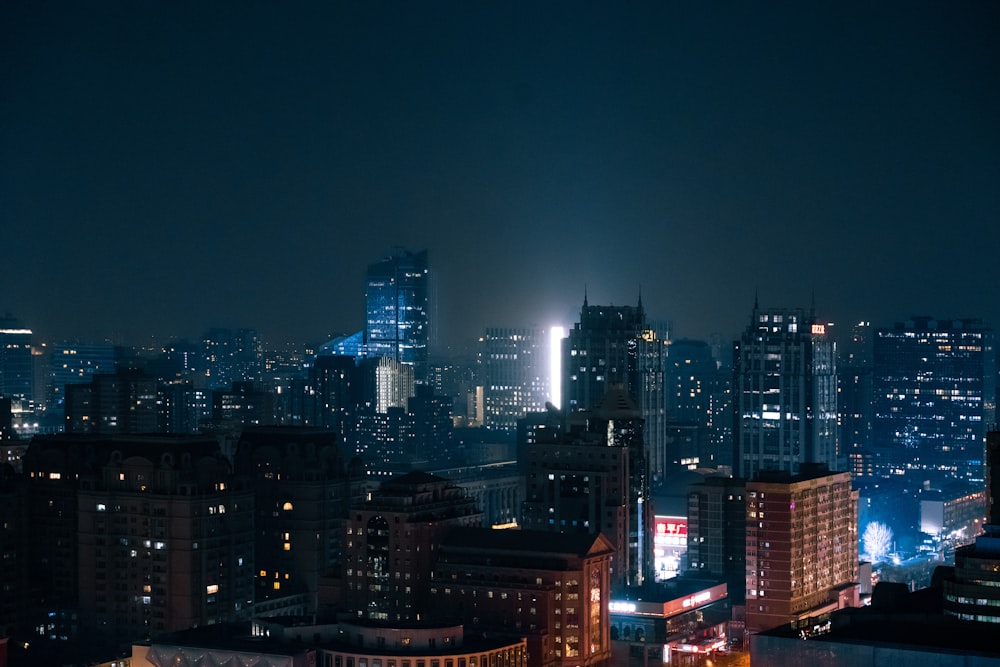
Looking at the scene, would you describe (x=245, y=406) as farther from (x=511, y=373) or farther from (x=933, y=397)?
(x=933, y=397)

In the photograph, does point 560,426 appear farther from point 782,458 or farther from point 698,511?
point 782,458

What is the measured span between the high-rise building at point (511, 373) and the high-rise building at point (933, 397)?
1738cm

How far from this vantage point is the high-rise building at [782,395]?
80.9 meters

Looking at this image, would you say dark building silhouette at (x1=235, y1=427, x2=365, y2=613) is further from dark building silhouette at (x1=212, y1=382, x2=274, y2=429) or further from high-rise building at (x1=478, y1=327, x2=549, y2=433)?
high-rise building at (x1=478, y1=327, x2=549, y2=433)

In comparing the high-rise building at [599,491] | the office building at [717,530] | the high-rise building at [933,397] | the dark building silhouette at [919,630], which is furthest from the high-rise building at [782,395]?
the dark building silhouette at [919,630]

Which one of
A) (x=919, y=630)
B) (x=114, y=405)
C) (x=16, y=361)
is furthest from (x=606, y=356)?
(x=919, y=630)

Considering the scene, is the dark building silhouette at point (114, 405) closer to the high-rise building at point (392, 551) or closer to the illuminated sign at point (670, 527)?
the illuminated sign at point (670, 527)

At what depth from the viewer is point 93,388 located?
249 ft

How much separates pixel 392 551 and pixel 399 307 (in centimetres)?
6054

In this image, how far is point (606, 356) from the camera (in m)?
77.9

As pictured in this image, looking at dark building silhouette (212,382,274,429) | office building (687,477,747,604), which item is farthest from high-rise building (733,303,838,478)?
dark building silhouette (212,382,274,429)

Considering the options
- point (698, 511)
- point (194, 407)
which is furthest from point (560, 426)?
point (194, 407)

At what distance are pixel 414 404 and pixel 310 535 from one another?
39.2 m

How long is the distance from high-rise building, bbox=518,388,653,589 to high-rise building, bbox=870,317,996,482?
124 feet
